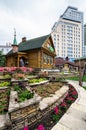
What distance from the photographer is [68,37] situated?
100438mm

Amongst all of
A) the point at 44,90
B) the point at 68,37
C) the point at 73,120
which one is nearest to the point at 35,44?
the point at 44,90

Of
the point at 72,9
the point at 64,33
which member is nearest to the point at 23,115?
the point at 64,33

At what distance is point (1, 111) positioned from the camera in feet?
13.4

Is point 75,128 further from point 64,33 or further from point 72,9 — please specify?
point 72,9

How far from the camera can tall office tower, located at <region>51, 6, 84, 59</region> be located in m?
94.0

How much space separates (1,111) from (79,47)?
10937cm

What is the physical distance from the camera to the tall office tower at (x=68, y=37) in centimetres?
9400

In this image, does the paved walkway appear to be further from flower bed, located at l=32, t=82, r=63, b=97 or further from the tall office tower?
the tall office tower

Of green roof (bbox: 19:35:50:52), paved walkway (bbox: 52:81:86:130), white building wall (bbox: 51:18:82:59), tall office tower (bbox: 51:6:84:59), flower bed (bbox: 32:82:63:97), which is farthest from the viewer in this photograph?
tall office tower (bbox: 51:6:84:59)

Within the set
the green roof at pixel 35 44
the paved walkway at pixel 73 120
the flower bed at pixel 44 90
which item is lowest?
the paved walkway at pixel 73 120

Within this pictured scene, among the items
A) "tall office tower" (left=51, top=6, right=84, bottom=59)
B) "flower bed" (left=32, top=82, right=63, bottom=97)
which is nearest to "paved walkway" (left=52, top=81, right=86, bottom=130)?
"flower bed" (left=32, top=82, right=63, bottom=97)

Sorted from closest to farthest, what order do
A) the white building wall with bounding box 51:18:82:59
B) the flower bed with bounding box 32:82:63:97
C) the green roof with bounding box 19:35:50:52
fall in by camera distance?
the flower bed with bounding box 32:82:63:97 < the green roof with bounding box 19:35:50:52 < the white building wall with bounding box 51:18:82:59

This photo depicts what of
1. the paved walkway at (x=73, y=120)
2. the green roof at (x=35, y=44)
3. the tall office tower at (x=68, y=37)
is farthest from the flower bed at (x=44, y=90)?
the tall office tower at (x=68, y=37)

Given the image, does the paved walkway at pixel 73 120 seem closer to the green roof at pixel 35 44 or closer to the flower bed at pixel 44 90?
the flower bed at pixel 44 90
